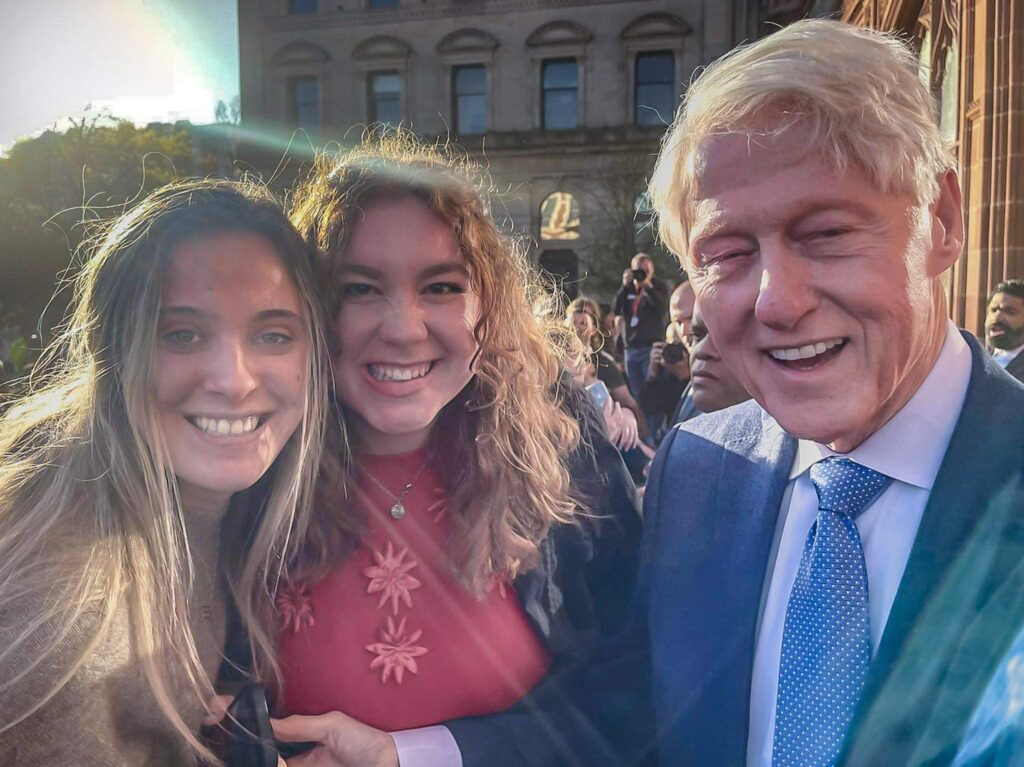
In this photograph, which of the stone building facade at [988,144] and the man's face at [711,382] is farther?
the stone building facade at [988,144]

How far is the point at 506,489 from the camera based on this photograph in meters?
1.86

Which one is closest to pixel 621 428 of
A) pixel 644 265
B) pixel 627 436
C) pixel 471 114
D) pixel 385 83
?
pixel 627 436

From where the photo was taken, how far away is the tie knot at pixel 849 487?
132 cm

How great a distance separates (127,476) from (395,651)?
630 mm

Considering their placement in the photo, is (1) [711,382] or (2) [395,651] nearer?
(2) [395,651]

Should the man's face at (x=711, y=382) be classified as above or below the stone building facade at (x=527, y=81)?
below

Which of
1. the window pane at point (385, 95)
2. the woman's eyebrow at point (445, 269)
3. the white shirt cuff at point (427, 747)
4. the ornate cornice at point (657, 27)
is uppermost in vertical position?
the ornate cornice at point (657, 27)

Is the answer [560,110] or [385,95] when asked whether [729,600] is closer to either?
[560,110]

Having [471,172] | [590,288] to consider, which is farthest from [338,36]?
[471,172]

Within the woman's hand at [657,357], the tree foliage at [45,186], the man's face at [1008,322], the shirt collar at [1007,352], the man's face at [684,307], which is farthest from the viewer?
the tree foliage at [45,186]

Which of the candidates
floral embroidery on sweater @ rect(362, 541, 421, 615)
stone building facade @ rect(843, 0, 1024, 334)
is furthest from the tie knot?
stone building facade @ rect(843, 0, 1024, 334)

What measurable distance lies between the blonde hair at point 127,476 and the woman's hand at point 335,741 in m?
0.17

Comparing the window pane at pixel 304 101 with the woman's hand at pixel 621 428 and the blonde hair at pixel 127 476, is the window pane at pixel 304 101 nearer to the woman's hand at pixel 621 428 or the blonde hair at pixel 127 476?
the woman's hand at pixel 621 428

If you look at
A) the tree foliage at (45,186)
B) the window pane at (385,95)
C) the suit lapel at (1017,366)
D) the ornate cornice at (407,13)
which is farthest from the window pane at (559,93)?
the suit lapel at (1017,366)
